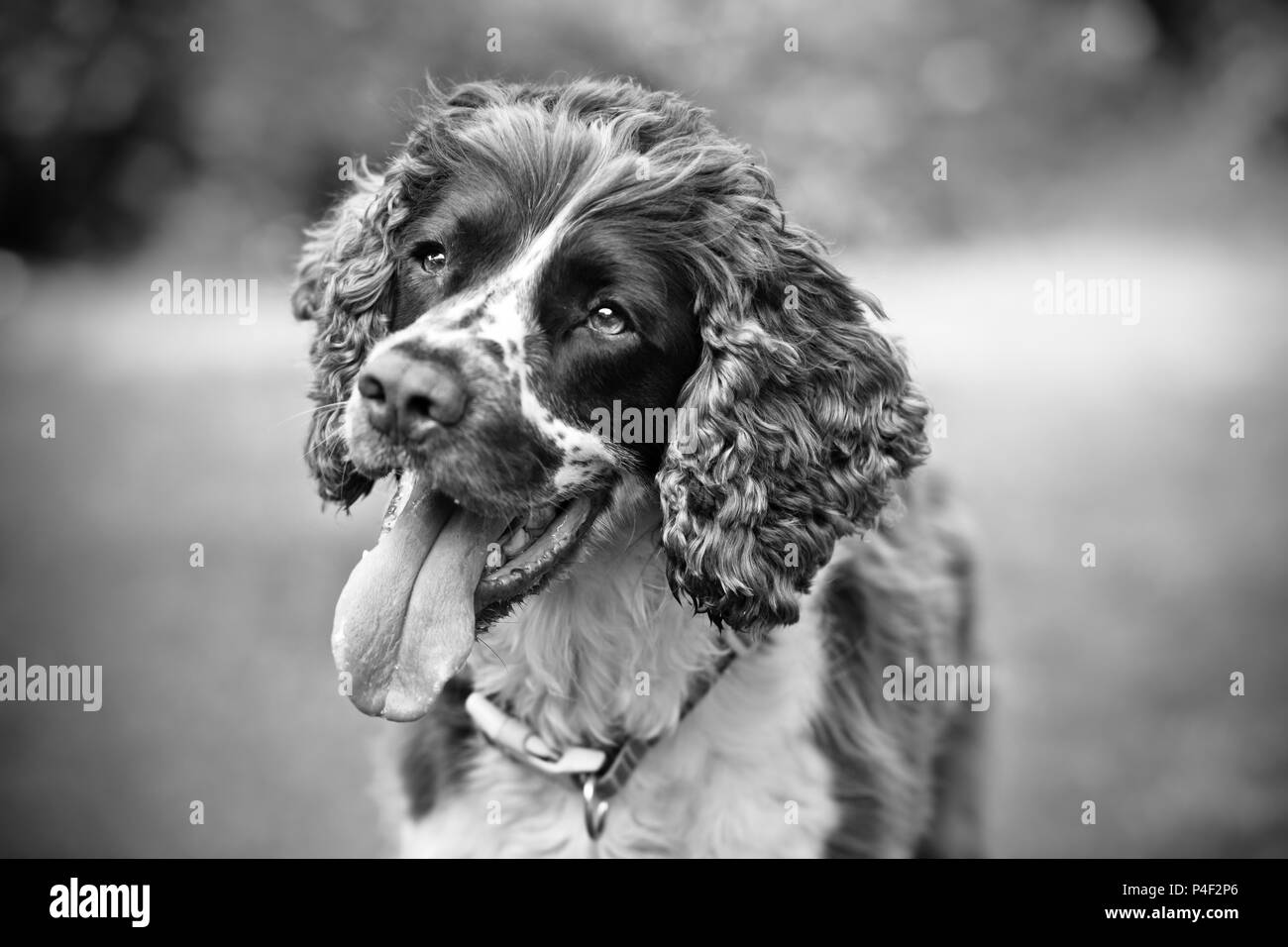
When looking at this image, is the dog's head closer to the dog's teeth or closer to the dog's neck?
the dog's teeth

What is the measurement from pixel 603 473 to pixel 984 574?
292 centimetres

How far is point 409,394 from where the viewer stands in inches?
113

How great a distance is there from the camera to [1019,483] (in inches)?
354

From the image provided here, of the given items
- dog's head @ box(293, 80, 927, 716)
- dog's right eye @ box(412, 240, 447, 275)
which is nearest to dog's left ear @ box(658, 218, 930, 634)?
dog's head @ box(293, 80, 927, 716)

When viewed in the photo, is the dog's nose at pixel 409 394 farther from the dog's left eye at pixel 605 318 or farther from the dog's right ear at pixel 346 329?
the dog's right ear at pixel 346 329

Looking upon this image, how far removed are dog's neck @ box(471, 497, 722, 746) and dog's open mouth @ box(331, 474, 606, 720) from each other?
330 millimetres

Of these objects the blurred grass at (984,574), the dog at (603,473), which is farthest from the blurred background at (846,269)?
the dog at (603,473)

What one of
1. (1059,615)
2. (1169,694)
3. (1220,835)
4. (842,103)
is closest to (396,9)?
(842,103)

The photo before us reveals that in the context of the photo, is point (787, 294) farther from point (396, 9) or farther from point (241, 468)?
point (396, 9)

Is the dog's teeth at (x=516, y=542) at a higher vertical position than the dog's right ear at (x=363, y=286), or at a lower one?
lower

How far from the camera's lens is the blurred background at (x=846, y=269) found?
629cm

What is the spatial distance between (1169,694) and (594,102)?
5.29 meters

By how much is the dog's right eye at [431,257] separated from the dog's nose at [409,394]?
1.80 feet

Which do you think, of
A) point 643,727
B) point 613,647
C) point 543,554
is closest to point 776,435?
point 543,554
